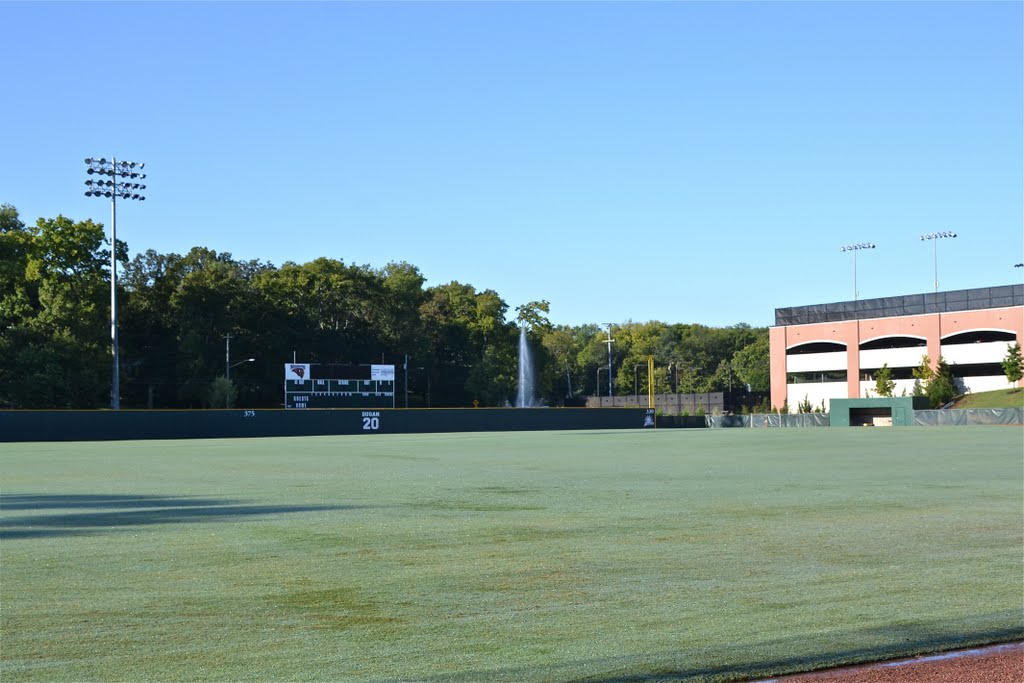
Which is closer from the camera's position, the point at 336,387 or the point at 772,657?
the point at 772,657

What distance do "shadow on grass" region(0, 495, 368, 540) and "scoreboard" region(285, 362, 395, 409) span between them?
46.8 m

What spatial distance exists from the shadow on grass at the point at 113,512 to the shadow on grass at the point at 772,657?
20.8ft

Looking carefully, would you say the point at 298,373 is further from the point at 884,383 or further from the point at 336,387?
the point at 884,383

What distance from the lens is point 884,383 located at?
82750 mm

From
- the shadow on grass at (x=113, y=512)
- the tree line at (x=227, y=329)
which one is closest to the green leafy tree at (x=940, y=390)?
the tree line at (x=227, y=329)

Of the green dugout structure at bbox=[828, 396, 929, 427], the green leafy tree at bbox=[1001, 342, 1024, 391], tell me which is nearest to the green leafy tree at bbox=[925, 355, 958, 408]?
the green dugout structure at bbox=[828, 396, 929, 427]

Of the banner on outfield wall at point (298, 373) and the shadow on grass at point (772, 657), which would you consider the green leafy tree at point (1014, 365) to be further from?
the shadow on grass at point (772, 657)

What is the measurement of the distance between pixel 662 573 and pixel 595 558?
2.68 ft

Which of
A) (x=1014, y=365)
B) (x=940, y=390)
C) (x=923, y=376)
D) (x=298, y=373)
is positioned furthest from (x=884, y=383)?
(x=298, y=373)

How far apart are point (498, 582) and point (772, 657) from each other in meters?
2.33

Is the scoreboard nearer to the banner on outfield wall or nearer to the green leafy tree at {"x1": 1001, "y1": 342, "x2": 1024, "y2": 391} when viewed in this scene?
the banner on outfield wall

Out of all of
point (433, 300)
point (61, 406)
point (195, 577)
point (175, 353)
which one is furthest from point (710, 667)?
point (433, 300)

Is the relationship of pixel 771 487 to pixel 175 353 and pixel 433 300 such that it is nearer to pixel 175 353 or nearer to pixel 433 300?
pixel 175 353

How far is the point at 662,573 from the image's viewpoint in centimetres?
751
